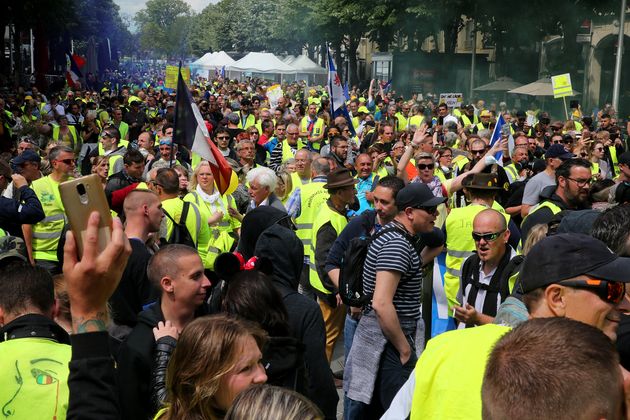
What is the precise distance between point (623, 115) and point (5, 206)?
38201 millimetres

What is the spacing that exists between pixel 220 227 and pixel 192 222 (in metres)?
0.79

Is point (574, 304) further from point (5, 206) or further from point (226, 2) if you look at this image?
point (226, 2)

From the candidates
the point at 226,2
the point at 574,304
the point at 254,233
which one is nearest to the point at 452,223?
the point at 254,233

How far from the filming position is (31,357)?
3.23 meters

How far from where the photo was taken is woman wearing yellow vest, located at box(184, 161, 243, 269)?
806 centimetres

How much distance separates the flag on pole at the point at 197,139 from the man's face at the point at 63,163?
1.15 meters

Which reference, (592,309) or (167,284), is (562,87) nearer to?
(167,284)

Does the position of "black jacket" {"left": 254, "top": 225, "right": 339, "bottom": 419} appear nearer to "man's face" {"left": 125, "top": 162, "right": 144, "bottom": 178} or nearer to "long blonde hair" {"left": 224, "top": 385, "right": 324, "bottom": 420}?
"long blonde hair" {"left": 224, "top": 385, "right": 324, "bottom": 420}

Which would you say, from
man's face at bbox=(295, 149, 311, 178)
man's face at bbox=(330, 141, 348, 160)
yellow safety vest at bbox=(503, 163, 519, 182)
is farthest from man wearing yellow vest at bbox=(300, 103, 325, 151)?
man's face at bbox=(295, 149, 311, 178)

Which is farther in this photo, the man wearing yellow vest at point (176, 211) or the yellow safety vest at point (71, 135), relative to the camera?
the yellow safety vest at point (71, 135)

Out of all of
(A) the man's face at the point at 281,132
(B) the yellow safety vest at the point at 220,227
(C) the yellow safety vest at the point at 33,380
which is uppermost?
(C) the yellow safety vest at the point at 33,380

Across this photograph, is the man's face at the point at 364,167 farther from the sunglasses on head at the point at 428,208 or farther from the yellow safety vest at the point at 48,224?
the sunglasses on head at the point at 428,208

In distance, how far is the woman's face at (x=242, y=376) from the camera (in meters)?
2.98

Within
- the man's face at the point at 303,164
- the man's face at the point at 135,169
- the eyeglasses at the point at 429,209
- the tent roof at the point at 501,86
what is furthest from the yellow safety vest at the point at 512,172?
the tent roof at the point at 501,86
